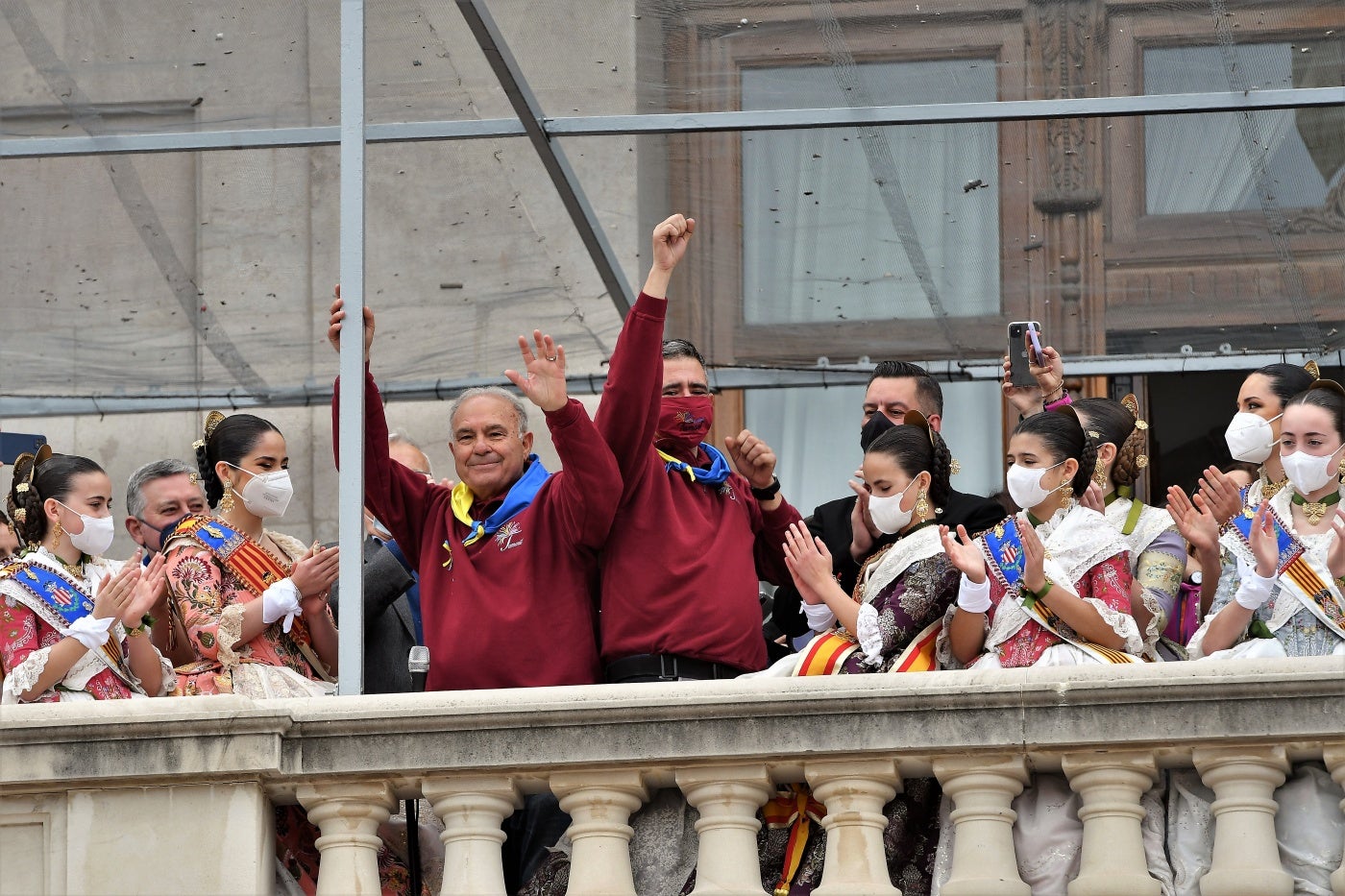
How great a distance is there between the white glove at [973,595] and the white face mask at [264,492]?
6.97 feet

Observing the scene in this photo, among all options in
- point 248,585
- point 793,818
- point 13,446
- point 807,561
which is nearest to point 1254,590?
point 807,561

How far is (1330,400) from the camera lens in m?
7.27

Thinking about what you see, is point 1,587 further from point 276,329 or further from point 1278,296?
point 1278,296

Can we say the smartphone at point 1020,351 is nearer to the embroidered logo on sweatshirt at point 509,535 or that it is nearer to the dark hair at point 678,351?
the dark hair at point 678,351

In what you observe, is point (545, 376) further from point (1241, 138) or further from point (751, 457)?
point (1241, 138)

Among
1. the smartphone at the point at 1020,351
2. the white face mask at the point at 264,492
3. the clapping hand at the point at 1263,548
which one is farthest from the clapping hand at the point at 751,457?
the clapping hand at the point at 1263,548

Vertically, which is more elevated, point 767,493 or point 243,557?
point 767,493

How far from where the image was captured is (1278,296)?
31.7 feet

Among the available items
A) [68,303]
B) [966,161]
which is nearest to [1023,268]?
[966,161]

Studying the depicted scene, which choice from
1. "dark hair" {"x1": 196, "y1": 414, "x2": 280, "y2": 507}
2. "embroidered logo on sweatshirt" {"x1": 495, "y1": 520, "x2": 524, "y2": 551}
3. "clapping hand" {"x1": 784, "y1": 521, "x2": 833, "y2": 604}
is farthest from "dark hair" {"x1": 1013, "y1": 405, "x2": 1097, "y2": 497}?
"dark hair" {"x1": 196, "y1": 414, "x2": 280, "y2": 507}

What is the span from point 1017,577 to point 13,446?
377cm

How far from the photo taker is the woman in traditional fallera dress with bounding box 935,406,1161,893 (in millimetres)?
6512

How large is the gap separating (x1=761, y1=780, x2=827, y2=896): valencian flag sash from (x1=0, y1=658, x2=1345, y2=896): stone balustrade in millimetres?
146

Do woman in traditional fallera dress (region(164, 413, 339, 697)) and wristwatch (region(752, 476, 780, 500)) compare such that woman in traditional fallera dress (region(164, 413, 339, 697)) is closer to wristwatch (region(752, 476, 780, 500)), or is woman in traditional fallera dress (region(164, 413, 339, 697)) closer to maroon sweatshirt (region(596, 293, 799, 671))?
maroon sweatshirt (region(596, 293, 799, 671))
